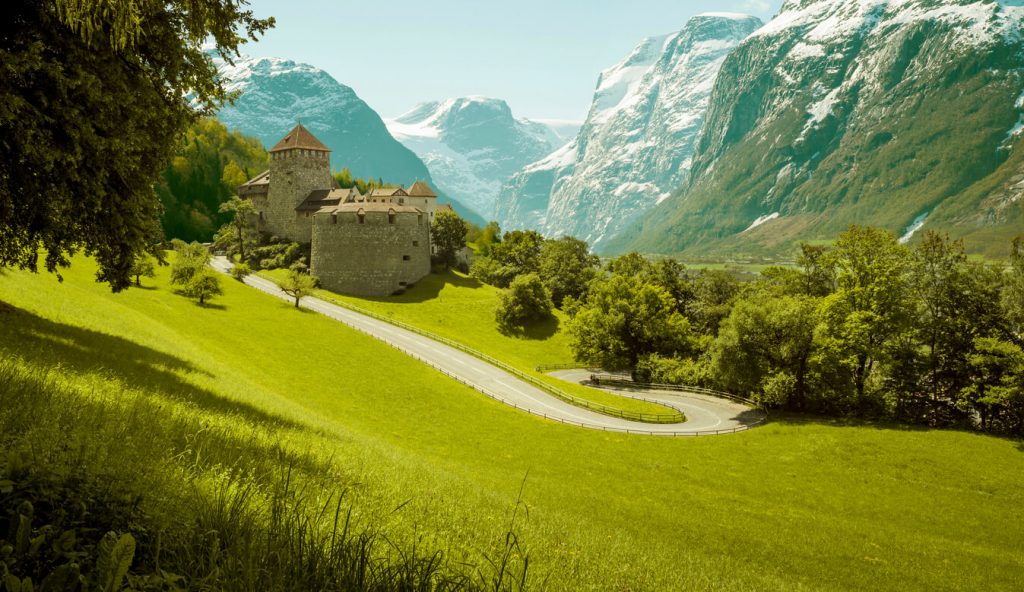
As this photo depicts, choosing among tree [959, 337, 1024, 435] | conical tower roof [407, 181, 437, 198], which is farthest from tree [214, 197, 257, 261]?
tree [959, 337, 1024, 435]

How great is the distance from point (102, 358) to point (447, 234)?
250ft

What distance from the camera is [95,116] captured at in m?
13.5

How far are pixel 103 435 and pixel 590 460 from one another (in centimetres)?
2777

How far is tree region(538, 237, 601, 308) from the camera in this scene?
90.1 m

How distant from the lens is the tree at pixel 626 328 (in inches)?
2427

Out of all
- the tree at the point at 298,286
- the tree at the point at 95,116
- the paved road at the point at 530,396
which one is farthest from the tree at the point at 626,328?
the tree at the point at 95,116

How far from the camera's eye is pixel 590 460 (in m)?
31.1

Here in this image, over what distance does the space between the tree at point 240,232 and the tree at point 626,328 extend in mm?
56442

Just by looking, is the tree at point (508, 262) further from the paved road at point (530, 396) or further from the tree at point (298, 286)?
the tree at point (298, 286)

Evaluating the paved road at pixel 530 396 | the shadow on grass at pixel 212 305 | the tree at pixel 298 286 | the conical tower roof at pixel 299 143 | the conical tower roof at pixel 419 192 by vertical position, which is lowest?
the paved road at pixel 530 396

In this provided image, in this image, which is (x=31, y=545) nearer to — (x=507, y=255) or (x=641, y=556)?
(x=641, y=556)

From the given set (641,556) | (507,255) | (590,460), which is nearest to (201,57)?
(641,556)

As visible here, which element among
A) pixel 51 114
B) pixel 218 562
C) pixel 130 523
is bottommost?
pixel 218 562

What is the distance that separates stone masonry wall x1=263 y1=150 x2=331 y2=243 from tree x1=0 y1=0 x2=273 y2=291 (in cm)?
7510
